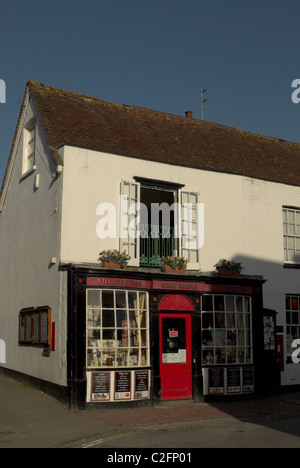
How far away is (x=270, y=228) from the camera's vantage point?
17484 mm

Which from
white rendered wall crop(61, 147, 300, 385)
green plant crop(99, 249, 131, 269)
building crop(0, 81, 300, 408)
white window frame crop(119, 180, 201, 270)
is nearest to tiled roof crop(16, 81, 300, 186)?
building crop(0, 81, 300, 408)

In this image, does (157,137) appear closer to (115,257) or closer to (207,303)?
(115,257)

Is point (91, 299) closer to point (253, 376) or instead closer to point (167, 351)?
point (167, 351)

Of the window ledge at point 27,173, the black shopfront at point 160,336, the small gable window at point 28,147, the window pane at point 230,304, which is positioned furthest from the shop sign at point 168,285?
the small gable window at point 28,147

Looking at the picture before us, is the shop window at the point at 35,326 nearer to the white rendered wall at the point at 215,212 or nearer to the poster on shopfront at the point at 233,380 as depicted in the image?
the white rendered wall at the point at 215,212

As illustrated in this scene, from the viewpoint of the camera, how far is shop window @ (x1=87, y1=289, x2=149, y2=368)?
13516 mm

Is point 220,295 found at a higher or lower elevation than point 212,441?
higher

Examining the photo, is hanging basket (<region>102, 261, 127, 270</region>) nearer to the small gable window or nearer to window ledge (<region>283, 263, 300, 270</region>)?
the small gable window

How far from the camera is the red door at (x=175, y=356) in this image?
1438cm

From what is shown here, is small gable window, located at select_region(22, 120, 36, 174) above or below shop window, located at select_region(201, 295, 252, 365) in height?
above

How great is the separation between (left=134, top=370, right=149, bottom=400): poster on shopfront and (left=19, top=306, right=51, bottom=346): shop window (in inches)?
96.7
